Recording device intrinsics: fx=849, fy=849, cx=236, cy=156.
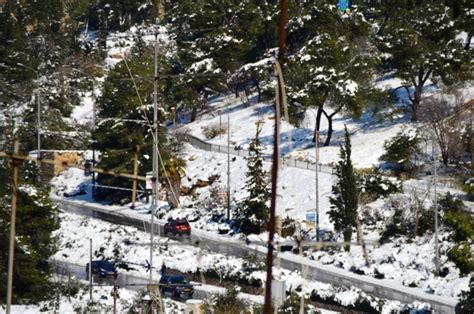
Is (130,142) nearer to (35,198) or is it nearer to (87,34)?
(35,198)

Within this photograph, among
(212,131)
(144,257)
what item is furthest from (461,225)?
(212,131)

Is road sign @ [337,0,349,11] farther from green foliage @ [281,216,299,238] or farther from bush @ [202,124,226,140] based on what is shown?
green foliage @ [281,216,299,238]

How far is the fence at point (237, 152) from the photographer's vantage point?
49.7 m

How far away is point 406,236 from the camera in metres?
39.7

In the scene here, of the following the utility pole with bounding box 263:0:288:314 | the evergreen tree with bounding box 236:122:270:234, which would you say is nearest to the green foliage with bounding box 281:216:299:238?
the evergreen tree with bounding box 236:122:270:234

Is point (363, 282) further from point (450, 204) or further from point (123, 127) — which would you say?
point (123, 127)

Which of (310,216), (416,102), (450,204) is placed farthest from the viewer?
(416,102)

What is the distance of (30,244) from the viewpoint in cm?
3494

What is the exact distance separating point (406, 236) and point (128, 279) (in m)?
13.0

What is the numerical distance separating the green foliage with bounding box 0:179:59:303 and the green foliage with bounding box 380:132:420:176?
63.6 ft

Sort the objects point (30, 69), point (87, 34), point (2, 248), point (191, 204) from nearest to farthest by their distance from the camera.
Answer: point (2, 248), point (191, 204), point (30, 69), point (87, 34)

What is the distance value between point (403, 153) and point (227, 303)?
18.5 meters

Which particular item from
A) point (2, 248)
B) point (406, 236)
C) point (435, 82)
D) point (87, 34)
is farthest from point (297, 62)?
point (87, 34)

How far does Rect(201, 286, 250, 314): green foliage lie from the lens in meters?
30.2
